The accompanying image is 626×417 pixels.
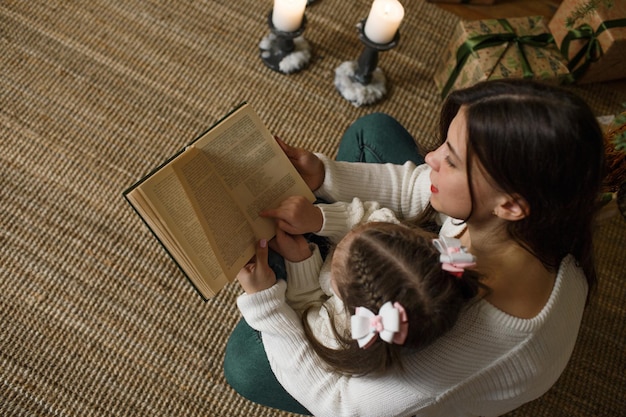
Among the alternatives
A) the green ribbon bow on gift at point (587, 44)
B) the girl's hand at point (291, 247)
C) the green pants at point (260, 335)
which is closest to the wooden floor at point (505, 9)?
the green ribbon bow on gift at point (587, 44)

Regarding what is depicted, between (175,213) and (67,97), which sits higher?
(175,213)

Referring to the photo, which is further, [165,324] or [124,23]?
[124,23]

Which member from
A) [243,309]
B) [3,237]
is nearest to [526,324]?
[243,309]

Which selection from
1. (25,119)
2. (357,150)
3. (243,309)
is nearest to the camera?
(243,309)

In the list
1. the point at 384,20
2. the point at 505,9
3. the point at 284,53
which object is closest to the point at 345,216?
the point at 384,20

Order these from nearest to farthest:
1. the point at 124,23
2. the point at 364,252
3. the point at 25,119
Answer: the point at 364,252 < the point at 25,119 < the point at 124,23

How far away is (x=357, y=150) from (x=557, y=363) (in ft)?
1.76

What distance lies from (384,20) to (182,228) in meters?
0.74

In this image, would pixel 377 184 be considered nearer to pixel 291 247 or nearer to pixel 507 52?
pixel 291 247

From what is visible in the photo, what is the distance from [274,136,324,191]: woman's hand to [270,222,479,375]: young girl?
0.83ft

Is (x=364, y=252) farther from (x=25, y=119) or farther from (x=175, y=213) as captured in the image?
(x=25, y=119)

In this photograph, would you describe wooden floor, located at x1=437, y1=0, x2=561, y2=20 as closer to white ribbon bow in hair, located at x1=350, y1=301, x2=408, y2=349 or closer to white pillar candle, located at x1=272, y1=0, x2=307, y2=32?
white pillar candle, located at x1=272, y1=0, x2=307, y2=32

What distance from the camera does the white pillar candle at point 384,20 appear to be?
3.84 ft

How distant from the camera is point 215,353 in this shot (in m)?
1.07
